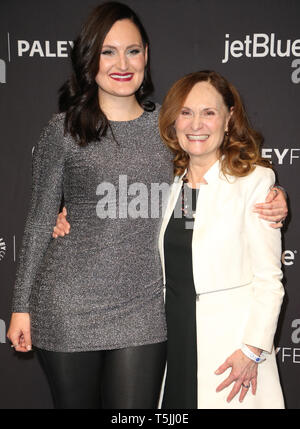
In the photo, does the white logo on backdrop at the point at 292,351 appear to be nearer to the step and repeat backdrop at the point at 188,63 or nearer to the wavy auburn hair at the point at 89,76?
the step and repeat backdrop at the point at 188,63

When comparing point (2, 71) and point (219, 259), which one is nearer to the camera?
point (219, 259)

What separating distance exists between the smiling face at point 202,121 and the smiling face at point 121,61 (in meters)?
0.23

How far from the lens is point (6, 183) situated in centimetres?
258

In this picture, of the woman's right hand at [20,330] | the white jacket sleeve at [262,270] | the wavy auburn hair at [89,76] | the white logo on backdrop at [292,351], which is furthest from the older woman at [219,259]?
the white logo on backdrop at [292,351]

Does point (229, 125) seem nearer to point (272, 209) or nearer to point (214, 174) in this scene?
point (214, 174)

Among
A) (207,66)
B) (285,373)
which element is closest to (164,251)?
(207,66)

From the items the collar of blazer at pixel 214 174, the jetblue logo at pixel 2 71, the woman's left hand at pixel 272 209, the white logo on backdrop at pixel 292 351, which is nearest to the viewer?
the woman's left hand at pixel 272 209

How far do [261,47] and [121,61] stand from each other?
98cm

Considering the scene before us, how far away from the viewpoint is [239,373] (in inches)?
70.3

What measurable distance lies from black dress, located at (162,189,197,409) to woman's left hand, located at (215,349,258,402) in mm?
137

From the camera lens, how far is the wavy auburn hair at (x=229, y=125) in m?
1.81
